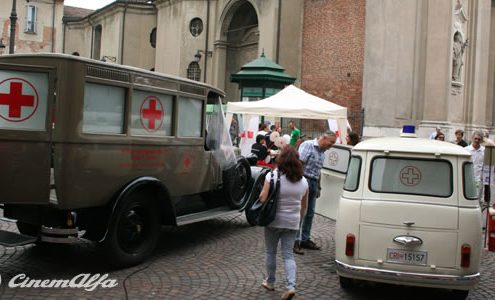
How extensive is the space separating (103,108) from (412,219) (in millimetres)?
3671

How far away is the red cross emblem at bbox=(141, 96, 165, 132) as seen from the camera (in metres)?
6.95

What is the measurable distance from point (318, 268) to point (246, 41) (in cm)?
2553

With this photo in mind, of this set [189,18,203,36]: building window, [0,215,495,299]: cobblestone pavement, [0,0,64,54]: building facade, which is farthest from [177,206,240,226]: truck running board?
[0,0,64,54]: building facade

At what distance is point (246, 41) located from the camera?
31.4m

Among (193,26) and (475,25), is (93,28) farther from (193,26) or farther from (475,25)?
(475,25)

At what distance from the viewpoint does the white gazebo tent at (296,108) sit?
46.9 ft

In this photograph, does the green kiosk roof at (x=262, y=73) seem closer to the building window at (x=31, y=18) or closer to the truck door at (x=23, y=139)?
the truck door at (x=23, y=139)

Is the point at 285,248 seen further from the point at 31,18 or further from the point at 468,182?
the point at 31,18

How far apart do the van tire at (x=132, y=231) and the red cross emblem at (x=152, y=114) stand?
0.87m

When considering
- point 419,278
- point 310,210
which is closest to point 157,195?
point 310,210

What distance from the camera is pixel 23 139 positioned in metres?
5.85

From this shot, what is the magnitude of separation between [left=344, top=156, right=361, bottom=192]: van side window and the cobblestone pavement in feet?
4.00

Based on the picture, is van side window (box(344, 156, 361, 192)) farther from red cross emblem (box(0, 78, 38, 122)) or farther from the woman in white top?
red cross emblem (box(0, 78, 38, 122))

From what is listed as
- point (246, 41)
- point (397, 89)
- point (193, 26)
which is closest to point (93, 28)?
point (193, 26)
